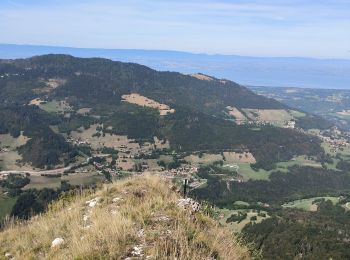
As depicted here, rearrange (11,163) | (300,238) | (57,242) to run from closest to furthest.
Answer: (57,242) < (300,238) < (11,163)

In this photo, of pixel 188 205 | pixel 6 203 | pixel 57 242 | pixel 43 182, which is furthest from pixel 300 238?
pixel 43 182

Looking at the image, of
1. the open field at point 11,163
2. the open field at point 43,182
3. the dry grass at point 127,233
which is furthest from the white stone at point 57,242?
the open field at point 11,163

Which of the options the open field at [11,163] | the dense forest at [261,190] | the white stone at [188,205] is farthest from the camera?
the open field at [11,163]

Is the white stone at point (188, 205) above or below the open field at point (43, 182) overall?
above

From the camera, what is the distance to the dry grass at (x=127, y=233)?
923 cm

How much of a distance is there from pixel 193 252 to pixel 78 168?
17746 centimetres

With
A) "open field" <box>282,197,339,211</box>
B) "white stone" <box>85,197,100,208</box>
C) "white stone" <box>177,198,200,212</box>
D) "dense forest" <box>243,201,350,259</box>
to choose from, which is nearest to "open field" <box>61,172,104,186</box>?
"open field" <box>282,197,339,211</box>

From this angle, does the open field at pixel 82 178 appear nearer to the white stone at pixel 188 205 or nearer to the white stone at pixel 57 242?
the white stone at pixel 188 205

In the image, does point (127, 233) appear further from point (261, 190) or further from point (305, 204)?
point (261, 190)

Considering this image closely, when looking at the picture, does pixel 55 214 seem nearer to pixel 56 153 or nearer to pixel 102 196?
pixel 102 196

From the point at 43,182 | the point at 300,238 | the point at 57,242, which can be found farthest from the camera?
the point at 43,182

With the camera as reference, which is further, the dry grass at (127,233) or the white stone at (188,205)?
the white stone at (188,205)

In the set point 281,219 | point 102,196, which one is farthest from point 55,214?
point 281,219

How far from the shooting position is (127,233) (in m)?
9.98
